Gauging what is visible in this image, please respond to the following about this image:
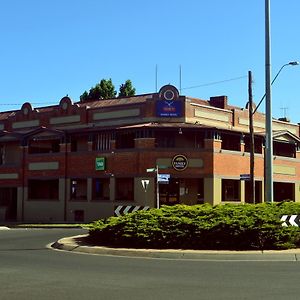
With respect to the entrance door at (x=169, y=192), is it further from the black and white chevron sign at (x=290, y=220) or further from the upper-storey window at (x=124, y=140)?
the black and white chevron sign at (x=290, y=220)

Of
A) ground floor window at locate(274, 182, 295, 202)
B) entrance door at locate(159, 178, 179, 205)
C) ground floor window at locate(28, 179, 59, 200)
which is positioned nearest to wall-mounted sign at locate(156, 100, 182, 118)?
entrance door at locate(159, 178, 179, 205)

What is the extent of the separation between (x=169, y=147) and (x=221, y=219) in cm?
2318

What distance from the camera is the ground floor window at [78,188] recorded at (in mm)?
43625

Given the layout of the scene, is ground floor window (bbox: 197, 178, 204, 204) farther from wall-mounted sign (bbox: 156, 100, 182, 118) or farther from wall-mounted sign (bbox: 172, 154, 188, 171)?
wall-mounted sign (bbox: 156, 100, 182, 118)

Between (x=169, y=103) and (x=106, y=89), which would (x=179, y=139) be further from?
(x=106, y=89)

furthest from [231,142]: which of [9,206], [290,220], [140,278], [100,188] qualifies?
[140,278]

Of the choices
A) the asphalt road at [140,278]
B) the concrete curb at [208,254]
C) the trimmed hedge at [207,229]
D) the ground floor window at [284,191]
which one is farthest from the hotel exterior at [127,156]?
the asphalt road at [140,278]

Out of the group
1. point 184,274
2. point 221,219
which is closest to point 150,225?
point 221,219

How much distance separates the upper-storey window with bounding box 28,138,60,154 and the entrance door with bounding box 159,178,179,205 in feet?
33.3

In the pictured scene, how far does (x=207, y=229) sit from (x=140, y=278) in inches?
214

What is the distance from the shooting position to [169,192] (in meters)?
41.2

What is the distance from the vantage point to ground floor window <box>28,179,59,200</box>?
46094 millimetres

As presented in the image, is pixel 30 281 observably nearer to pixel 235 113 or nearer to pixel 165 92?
pixel 165 92

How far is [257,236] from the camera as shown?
1650 cm
